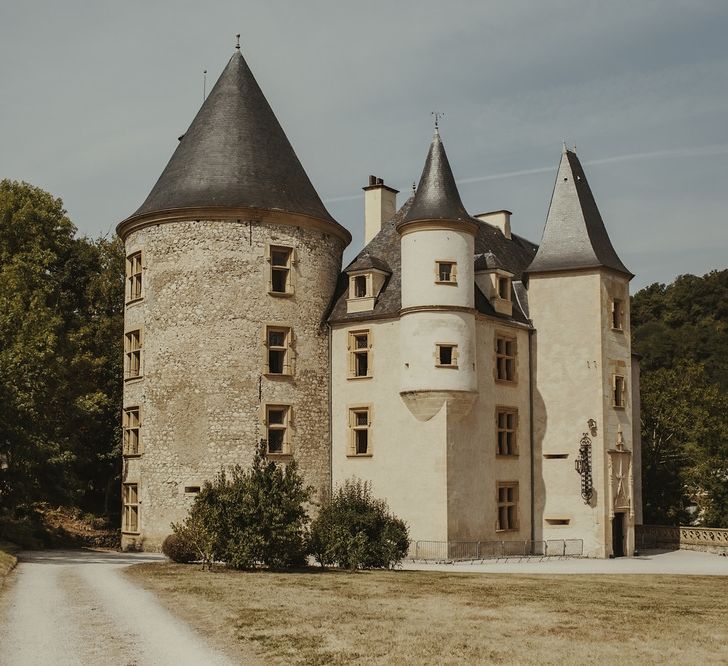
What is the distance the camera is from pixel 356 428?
34.7 m

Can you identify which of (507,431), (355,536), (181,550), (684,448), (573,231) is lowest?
(181,550)

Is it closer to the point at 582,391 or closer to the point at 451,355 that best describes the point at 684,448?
the point at 582,391

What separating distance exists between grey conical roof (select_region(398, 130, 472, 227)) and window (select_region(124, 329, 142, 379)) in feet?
32.0

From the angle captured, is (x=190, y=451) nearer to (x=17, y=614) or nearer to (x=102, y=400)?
(x=102, y=400)

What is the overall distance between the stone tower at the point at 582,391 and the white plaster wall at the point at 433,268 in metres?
4.35

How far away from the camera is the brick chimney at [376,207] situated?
→ 4134 cm

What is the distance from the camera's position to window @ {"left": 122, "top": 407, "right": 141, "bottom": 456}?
35016 millimetres

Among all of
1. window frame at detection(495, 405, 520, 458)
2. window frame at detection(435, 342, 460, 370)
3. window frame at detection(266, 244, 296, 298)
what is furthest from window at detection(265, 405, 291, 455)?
window frame at detection(495, 405, 520, 458)

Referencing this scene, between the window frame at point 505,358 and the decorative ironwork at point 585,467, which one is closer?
the decorative ironwork at point 585,467

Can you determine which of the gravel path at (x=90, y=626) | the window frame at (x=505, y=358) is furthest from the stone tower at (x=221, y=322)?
the gravel path at (x=90, y=626)

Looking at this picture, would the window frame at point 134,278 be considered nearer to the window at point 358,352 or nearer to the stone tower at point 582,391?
the window at point 358,352

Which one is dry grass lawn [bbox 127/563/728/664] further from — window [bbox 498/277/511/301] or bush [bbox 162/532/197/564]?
window [bbox 498/277/511/301]

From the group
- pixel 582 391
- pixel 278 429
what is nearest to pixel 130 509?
pixel 278 429

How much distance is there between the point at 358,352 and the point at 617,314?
969 cm
